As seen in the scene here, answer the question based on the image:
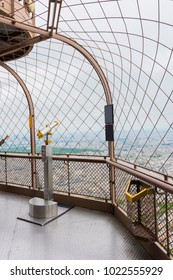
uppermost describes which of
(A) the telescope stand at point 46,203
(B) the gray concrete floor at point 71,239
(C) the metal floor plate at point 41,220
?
(A) the telescope stand at point 46,203

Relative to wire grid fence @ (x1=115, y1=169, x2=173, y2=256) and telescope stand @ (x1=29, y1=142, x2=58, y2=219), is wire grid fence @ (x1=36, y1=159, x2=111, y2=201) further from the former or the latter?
wire grid fence @ (x1=115, y1=169, x2=173, y2=256)

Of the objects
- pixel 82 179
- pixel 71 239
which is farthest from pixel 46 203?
pixel 82 179

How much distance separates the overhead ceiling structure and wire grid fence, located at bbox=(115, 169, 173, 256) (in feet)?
1.39

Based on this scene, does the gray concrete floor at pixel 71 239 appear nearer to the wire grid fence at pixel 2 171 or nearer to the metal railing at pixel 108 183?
the metal railing at pixel 108 183

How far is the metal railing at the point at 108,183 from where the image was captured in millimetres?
2322

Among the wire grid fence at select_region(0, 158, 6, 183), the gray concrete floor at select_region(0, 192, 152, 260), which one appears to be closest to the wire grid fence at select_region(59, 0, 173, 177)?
the gray concrete floor at select_region(0, 192, 152, 260)

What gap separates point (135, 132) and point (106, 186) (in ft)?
3.99

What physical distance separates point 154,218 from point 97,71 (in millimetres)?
2786

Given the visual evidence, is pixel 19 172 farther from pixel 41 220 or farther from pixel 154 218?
pixel 154 218

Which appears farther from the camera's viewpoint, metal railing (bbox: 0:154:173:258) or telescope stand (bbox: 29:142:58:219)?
telescope stand (bbox: 29:142:58:219)

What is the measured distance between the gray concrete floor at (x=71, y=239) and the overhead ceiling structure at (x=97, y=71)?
3.56ft

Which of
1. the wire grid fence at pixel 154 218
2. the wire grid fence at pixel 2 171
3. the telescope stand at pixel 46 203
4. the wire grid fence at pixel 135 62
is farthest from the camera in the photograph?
the wire grid fence at pixel 2 171

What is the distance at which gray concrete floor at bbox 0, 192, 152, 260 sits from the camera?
2521 mm

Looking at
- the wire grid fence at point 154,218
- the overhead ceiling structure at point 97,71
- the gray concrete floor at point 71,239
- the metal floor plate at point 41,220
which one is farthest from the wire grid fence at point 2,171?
the wire grid fence at point 154,218
